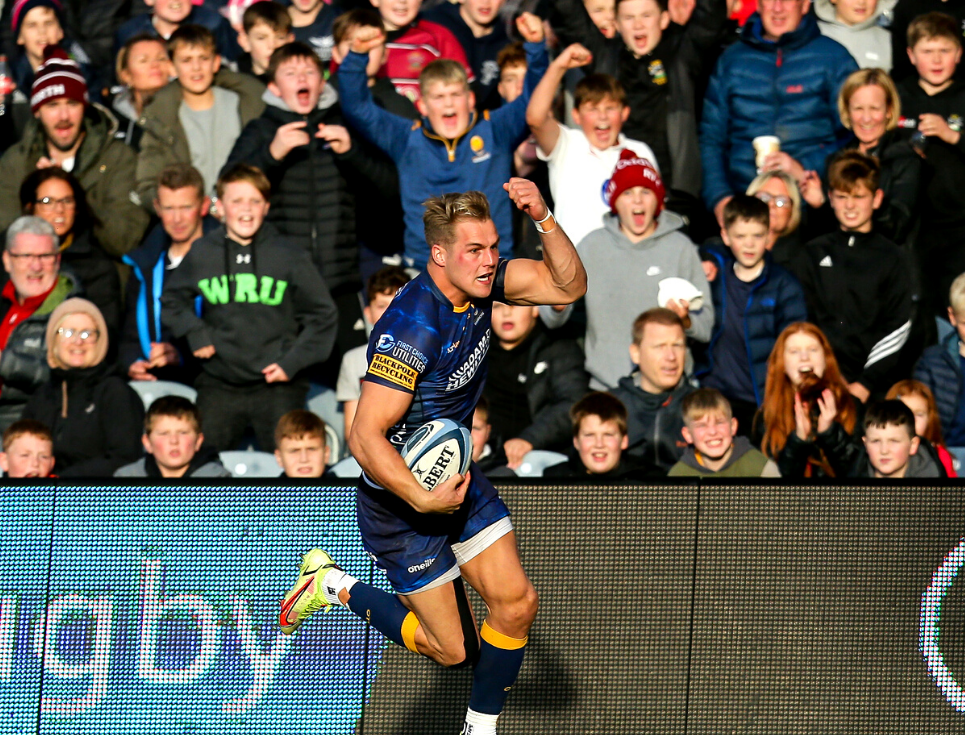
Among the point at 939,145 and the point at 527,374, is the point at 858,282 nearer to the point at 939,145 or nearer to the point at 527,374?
the point at 939,145

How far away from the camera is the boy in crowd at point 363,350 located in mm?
8984

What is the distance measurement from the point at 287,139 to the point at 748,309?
3288mm

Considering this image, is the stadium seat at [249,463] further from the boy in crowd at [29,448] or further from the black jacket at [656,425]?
the black jacket at [656,425]

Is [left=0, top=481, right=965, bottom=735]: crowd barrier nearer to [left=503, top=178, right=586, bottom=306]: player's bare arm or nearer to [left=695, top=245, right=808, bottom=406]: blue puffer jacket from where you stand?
[left=503, top=178, right=586, bottom=306]: player's bare arm

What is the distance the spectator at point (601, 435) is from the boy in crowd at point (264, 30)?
3.74 metres

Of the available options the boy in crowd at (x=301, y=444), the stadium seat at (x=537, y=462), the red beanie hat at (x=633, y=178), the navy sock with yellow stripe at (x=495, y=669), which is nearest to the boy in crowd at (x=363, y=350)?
the boy in crowd at (x=301, y=444)

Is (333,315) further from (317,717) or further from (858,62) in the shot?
(858,62)

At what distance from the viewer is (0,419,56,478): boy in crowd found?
8.10 metres

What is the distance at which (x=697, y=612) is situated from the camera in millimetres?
6977

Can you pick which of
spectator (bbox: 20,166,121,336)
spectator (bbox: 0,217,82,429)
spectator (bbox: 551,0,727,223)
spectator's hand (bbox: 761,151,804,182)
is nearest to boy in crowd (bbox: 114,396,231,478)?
spectator (bbox: 0,217,82,429)

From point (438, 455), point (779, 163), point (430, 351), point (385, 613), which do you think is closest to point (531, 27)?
point (779, 163)

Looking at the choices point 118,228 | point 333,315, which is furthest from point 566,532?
point 118,228

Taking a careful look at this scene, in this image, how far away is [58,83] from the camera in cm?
974

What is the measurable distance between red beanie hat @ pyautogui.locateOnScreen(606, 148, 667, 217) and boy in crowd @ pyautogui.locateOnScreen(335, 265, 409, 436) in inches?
58.1
